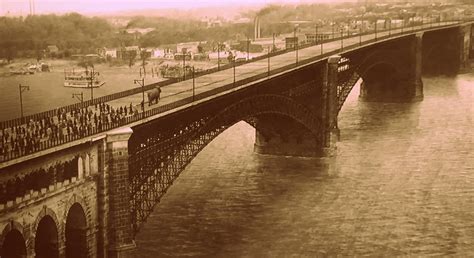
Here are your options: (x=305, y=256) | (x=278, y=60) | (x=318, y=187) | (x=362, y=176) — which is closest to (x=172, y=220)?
(x=305, y=256)

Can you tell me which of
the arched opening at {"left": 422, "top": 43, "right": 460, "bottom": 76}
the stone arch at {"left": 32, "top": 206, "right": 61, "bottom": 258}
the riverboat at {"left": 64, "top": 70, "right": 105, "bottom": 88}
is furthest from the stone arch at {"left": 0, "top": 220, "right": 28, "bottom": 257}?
the arched opening at {"left": 422, "top": 43, "right": 460, "bottom": 76}

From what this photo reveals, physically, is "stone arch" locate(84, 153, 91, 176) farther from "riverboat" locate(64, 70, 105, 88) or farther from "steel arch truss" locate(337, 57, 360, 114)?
"steel arch truss" locate(337, 57, 360, 114)

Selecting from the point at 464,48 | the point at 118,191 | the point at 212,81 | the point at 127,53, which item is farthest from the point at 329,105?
the point at 464,48

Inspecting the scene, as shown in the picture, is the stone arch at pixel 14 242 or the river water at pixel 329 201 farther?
the river water at pixel 329 201

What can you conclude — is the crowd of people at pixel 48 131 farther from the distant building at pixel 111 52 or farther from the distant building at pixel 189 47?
the distant building at pixel 189 47

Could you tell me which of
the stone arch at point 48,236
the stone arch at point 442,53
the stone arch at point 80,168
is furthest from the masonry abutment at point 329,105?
the stone arch at point 442,53

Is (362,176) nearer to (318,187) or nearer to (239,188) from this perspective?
(318,187)

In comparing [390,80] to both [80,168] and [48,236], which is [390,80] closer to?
[80,168]
